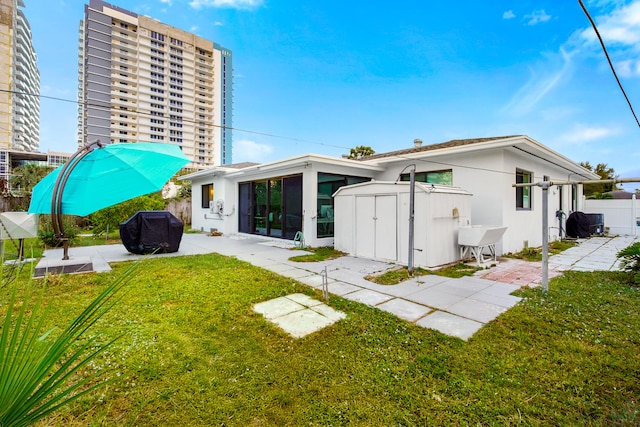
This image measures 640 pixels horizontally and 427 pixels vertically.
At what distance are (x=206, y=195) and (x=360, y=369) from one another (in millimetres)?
12715

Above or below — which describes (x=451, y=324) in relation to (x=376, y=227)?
below

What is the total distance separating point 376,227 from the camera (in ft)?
22.4

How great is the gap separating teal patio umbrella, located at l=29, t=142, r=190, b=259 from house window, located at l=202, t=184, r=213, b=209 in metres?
9.88

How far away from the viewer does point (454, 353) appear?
2.67 meters

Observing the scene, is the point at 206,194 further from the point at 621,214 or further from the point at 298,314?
the point at 621,214

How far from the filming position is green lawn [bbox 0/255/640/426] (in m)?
1.93

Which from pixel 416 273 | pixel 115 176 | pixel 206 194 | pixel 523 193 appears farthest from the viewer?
pixel 206 194

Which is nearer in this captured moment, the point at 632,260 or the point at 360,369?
the point at 360,369

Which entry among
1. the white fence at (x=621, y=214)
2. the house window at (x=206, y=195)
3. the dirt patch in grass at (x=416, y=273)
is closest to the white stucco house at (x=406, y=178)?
the house window at (x=206, y=195)

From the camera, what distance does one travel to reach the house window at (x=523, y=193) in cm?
786

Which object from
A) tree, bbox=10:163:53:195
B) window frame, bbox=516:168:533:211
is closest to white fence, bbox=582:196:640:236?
window frame, bbox=516:168:533:211

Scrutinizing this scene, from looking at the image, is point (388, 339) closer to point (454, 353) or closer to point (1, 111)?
point (454, 353)

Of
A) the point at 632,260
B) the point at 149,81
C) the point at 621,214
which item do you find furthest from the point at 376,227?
the point at 149,81

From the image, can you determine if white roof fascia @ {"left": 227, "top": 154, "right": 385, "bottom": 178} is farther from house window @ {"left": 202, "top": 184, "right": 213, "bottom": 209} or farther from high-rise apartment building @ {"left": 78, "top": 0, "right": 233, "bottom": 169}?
high-rise apartment building @ {"left": 78, "top": 0, "right": 233, "bottom": 169}
